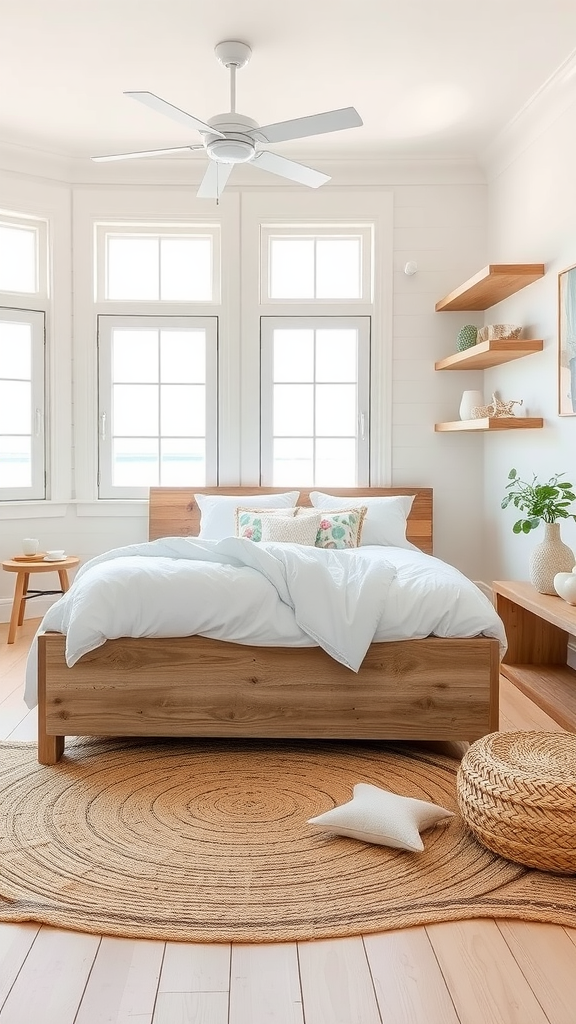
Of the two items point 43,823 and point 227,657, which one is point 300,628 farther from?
point 43,823

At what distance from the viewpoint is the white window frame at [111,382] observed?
17.3 ft

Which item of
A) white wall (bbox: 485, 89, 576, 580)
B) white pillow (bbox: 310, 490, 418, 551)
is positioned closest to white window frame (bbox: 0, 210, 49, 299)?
white pillow (bbox: 310, 490, 418, 551)

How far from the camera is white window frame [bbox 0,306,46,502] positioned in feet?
16.8

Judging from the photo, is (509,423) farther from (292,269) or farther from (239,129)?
(239,129)

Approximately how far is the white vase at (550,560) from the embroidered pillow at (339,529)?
920 millimetres

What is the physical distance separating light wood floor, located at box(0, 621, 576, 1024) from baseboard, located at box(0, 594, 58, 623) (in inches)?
136

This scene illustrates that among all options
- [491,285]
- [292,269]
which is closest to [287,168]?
[491,285]

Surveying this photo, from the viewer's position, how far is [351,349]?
532 cm

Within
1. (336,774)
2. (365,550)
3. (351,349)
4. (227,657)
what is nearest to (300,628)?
(227,657)

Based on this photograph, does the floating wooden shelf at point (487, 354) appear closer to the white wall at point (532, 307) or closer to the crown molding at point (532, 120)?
the white wall at point (532, 307)

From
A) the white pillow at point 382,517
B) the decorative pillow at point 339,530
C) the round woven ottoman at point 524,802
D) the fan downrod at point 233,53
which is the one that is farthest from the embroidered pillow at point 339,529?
the fan downrod at point 233,53

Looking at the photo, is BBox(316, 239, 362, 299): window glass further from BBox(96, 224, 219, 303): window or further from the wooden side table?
the wooden side table

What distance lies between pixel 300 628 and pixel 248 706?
1.08ft

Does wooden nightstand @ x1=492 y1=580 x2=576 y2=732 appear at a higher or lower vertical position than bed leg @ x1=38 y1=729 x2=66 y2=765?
higher
